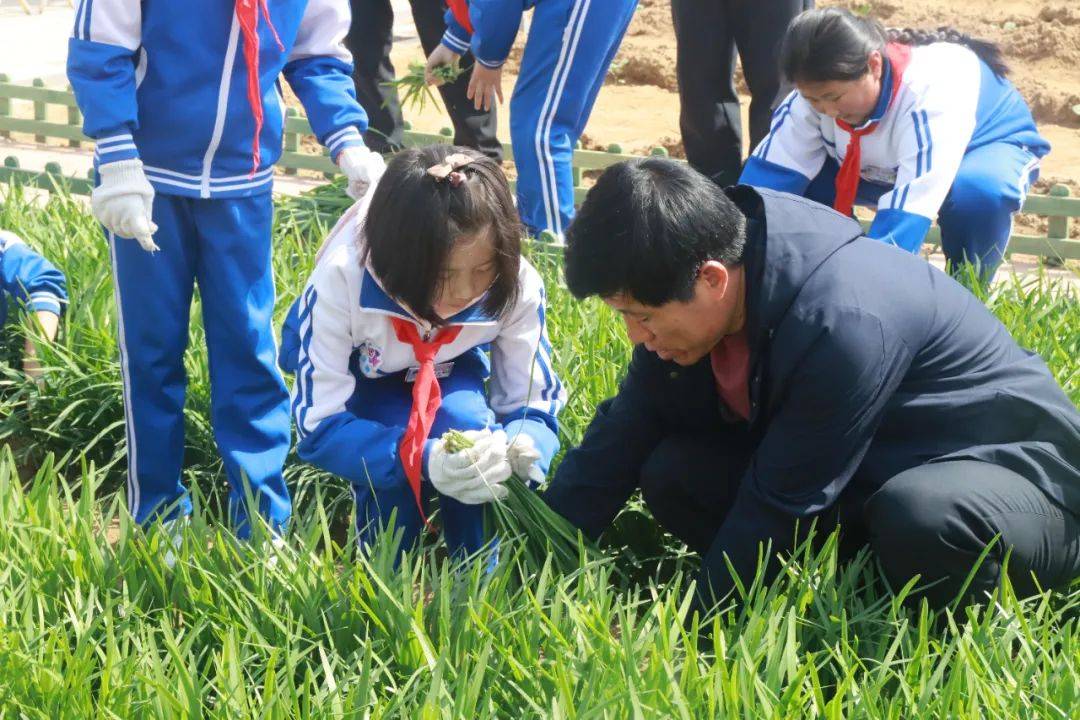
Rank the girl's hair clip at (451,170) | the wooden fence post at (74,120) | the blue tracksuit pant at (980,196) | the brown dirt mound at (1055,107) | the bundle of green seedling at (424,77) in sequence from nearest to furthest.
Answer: the girl's hair clip at (451,170) → the blue tracksuit pant at (980,196) → the bundle of green seedling at (424,77) → the wooden fence post at (74,120) → the brown dirt mound at (1055,107)

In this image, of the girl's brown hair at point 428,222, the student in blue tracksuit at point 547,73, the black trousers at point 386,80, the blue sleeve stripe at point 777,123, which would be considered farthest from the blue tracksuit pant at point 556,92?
the girl's brown hair at point 428,222

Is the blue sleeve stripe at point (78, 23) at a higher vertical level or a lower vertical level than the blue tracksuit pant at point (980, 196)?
higher

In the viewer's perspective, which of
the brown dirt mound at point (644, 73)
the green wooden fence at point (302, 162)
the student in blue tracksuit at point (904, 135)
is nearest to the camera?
the student in blue tracksuit at point (904, 135)

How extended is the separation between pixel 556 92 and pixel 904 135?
3.20 feet

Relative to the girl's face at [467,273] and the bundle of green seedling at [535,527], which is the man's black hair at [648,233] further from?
the bundle of green seedling at [535,527]

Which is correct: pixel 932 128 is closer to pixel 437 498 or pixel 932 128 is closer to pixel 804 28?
pixel 804 28

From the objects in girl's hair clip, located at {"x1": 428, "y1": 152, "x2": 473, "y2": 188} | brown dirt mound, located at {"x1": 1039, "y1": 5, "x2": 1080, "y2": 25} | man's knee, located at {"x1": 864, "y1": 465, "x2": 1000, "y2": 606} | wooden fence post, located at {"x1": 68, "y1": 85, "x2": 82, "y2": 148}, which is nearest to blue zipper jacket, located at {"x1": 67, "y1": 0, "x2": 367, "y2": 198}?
girl's hair clip, located at {"x1": 428, "y1": 152, "x2": 473, "y2": 188}

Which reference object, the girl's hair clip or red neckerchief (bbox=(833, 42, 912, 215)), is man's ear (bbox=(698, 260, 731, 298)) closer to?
the girl's hair clip

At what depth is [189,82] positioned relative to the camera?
2.61 m

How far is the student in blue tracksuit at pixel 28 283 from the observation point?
3326mm

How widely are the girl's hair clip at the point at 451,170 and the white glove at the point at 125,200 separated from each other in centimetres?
53

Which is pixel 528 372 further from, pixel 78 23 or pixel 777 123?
pixel 777 123

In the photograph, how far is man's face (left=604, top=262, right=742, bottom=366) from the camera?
215 centimetres

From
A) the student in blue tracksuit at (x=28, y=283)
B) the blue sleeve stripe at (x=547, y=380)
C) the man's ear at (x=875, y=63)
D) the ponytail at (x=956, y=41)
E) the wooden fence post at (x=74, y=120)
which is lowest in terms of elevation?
the wooden fence post at (x=74, y=120)
